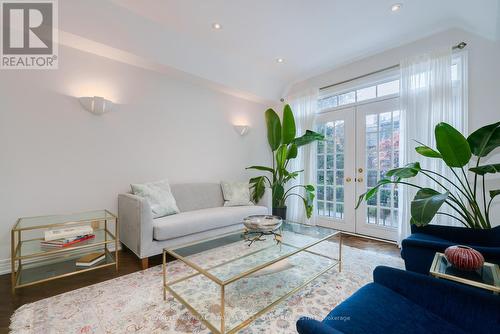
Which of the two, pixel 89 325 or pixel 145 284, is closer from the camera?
pixel 89 325

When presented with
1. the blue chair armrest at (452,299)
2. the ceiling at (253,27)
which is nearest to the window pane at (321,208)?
the ceiling at (253,27)

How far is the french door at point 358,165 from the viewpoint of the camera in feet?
10.3

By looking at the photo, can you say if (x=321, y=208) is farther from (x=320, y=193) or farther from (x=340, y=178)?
(x=340, y=178)

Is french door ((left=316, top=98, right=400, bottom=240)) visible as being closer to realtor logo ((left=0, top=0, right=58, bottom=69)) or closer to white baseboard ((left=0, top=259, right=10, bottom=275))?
realtor logo ((left=0, top=0, right=58, bottom=69))

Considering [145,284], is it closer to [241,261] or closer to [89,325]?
[89,325]

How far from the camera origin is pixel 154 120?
10.1 ft

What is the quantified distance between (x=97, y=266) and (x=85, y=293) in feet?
1.03

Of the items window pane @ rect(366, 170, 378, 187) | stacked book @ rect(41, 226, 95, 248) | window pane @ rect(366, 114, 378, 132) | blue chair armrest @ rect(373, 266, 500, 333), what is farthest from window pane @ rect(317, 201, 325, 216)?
stacked book @ rect(41, 226, 95, 248)

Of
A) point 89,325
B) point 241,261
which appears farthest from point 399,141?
point 89,325

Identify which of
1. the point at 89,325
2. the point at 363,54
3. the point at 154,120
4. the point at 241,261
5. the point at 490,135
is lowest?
the point at 89,325

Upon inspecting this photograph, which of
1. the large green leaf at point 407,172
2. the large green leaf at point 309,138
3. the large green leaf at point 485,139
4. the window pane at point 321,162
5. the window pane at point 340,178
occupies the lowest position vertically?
the window pane at point 340,178

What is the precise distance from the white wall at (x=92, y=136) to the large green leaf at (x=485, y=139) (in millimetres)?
3136

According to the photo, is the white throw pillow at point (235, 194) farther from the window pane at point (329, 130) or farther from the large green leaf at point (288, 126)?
the window pane at point (329, 130)

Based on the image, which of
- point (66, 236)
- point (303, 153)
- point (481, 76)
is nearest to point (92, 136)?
point (66, 236)
